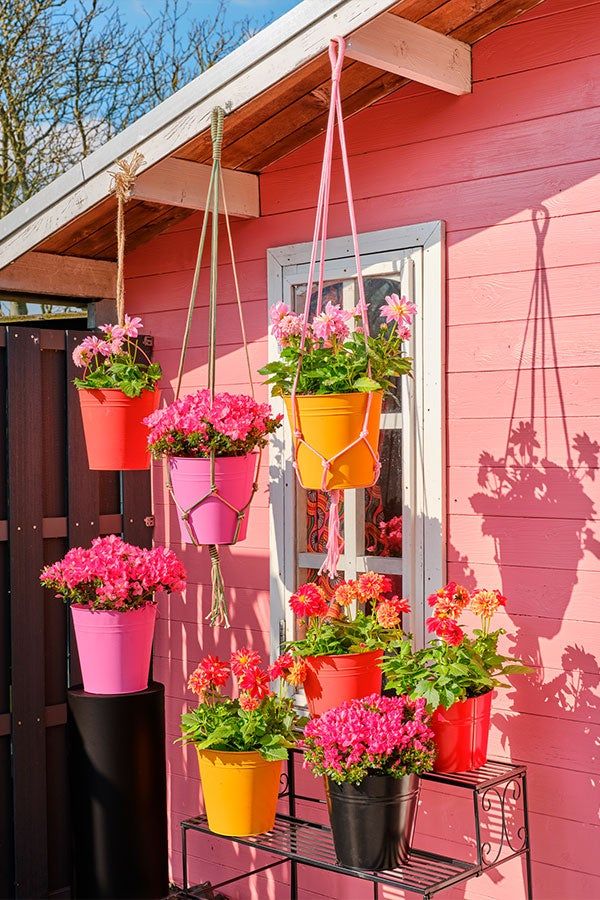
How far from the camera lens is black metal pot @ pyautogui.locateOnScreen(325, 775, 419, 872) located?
2373mm

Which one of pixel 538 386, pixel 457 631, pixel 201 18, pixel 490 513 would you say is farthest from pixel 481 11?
pixel 201 18

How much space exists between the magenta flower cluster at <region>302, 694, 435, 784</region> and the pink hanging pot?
72cm

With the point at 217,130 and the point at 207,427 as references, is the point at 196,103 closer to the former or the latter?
the point at 217,130

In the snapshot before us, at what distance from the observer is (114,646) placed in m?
2.98

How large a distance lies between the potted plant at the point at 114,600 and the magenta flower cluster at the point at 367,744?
28.0 inches

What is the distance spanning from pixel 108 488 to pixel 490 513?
1.40m

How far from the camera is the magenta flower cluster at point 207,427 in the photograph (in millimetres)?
2656

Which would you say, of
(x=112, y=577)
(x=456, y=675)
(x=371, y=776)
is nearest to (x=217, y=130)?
(x=112, y=577)

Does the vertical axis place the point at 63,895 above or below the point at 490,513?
below

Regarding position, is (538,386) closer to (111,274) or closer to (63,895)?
(111,274)

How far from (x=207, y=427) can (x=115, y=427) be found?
0.51 meters

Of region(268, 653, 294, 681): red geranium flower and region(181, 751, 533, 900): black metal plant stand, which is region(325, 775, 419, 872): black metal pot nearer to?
region(181, 751, 533, 900): black metal plant stand

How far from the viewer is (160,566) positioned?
2969mm

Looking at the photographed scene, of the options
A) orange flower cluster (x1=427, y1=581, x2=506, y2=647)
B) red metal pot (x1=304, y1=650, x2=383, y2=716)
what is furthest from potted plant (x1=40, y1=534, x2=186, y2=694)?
orange flower cluster (x1=427, y1=581, x2=506, y2=647)
